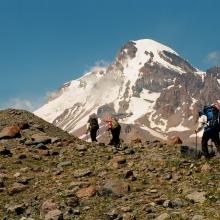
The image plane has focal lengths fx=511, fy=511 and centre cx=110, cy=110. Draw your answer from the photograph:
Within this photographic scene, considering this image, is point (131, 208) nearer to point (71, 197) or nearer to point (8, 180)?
point (71, 197)

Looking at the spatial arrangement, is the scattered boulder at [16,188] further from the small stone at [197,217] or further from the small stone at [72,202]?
the small stone at [197,217]

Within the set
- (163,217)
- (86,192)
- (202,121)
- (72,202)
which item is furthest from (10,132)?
(163,217)

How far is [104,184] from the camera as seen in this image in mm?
18922

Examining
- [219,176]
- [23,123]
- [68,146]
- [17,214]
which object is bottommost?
[17,214]

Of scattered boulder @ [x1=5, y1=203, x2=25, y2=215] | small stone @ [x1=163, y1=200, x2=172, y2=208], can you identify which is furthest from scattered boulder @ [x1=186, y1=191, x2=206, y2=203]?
scattered boulder @ [x1=5, y1=203, x2=25, y2=215]

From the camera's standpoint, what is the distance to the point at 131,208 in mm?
16453

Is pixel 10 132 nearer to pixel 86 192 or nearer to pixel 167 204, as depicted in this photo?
pixel 86 192

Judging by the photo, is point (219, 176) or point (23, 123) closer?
point (219, 176)

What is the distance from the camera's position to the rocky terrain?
16234 mm

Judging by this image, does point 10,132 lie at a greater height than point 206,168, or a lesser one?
greater

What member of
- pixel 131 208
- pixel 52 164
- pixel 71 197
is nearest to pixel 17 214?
pixel 71 197

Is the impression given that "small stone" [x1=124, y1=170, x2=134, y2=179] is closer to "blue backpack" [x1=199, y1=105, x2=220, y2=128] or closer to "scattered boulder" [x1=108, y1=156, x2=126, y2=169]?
"scattered boulder" [x1=108, y1=156, x2=126, y2=169]

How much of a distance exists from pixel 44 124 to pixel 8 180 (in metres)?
16.4

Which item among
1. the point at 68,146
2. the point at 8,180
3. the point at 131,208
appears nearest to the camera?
the point at 131,208
